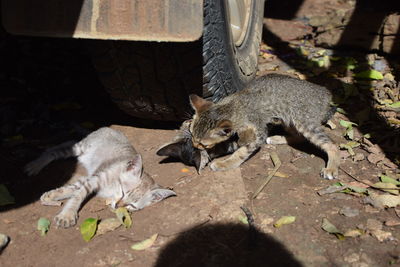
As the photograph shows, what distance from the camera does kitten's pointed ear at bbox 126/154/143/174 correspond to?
12.7 ft

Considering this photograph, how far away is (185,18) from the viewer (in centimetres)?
305

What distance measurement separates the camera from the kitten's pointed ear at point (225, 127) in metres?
3.91

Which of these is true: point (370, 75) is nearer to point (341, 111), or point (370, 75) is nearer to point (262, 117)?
point (341, 111)

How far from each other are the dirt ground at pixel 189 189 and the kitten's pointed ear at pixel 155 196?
49 millimetres

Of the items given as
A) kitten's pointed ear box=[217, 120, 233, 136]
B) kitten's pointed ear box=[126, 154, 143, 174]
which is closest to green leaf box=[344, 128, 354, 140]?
kitten's pointed ear box=[217, 120, 233, 136]

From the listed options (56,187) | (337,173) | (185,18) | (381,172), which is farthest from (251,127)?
(56,187)

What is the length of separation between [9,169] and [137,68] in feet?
4.75

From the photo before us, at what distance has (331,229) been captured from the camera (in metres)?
3.09

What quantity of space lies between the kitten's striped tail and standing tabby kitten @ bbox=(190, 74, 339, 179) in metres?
1.14

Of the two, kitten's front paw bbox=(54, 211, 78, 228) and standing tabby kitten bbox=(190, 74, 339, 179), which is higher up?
standing tabby kitten bbox=(190, 74, 339, 179)

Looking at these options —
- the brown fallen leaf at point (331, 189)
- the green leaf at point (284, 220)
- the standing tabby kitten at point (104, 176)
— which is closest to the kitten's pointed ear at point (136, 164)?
the standing tabby kitten at point (104, 176)

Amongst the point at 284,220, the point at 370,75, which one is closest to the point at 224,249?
the point at 284,220

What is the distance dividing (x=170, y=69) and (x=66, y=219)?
1332 mm

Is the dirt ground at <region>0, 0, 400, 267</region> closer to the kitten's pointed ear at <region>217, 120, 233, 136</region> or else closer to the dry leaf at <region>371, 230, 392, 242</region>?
the dry leaf at <region>371, 230, 392, 242</region>
